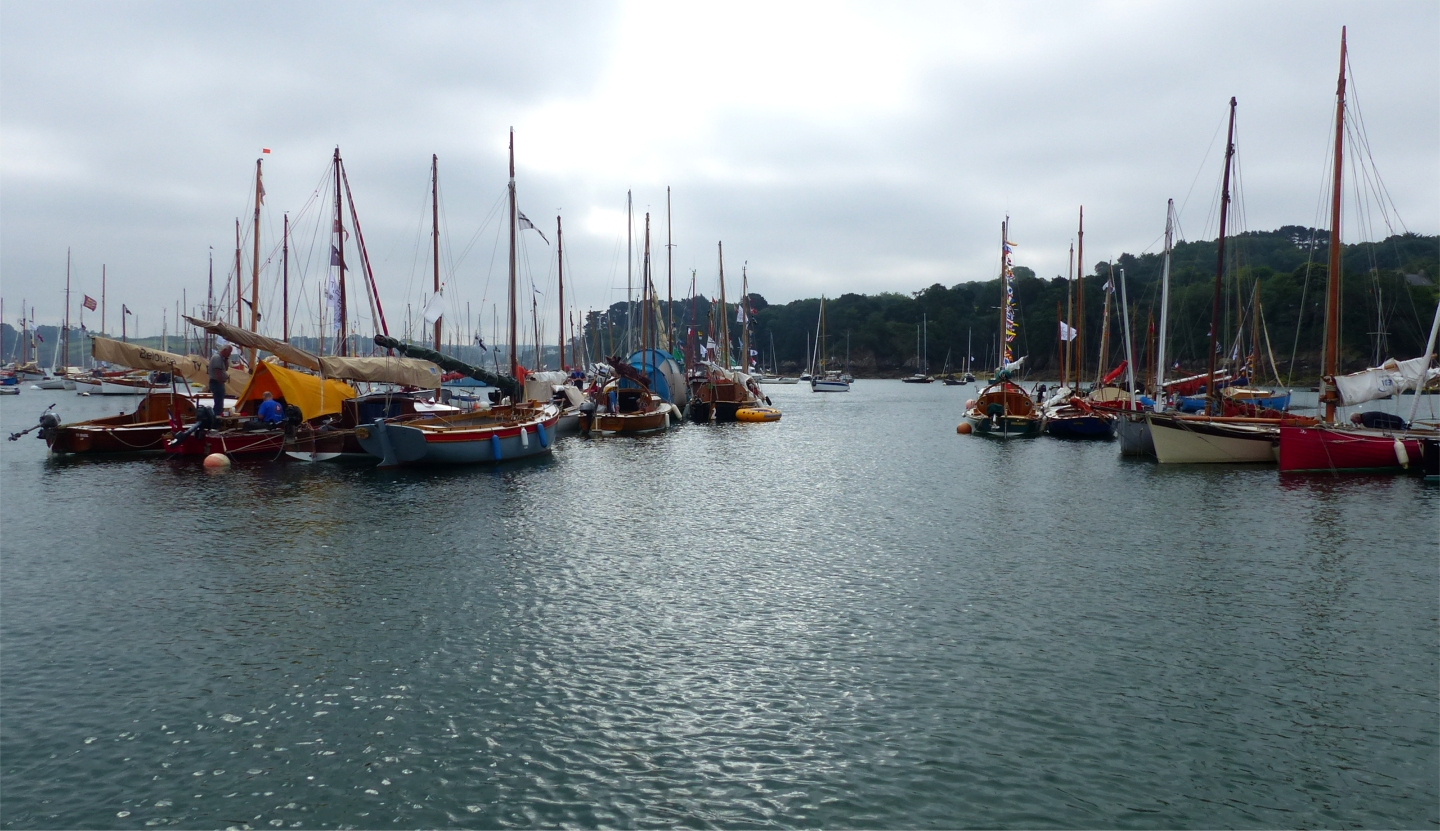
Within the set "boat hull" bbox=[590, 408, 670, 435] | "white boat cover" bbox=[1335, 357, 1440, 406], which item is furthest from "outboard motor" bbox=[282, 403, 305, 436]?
"white boat cover" bbox=[1335, 357, 1440, 406]

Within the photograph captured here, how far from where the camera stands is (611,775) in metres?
9.10

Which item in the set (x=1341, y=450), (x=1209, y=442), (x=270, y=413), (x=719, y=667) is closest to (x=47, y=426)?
(x=270, y=413)

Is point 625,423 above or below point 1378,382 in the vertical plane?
below

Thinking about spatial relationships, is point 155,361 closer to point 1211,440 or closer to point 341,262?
point 341,262

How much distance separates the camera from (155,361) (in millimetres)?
46031

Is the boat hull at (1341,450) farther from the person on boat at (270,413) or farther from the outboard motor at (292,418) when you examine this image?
the person on boat at (270,413)

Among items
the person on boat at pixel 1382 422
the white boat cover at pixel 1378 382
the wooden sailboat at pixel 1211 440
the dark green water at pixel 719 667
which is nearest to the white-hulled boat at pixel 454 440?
the dark green water at pixel 719 667

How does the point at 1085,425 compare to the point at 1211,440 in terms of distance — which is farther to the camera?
the point at 1085,425

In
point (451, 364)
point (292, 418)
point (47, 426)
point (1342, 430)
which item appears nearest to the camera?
point (1342, 430)

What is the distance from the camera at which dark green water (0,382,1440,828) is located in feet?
28.6

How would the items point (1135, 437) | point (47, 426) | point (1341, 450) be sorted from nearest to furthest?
1. point (1341, 450)
2. point (47, 426)
3. point (1135, 437)

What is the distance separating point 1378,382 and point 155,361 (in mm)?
55783

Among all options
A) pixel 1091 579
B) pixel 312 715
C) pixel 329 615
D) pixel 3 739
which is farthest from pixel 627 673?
pixel 1091 579

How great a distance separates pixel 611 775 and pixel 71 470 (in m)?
33.7
